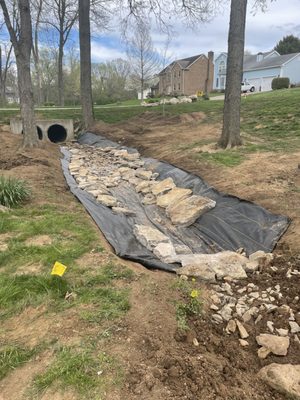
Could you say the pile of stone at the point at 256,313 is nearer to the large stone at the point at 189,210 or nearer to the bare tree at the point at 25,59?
the large stone at the point at 189,210

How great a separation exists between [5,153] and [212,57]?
4127cm

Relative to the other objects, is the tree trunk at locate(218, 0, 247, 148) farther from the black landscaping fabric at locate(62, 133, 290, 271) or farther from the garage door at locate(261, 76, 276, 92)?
the garage door at locate(261, 76, 276, 92)

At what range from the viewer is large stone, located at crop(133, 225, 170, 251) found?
4.36 metres

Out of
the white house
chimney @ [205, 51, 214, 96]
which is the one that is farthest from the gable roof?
chimney @ [205, 51, 214, 96]

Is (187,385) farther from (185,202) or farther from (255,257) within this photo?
(185,202)

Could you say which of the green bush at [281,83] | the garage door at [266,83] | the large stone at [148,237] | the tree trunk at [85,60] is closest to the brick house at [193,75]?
the garage door at [266,83]

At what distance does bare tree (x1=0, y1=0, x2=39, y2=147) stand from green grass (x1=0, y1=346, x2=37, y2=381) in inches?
317

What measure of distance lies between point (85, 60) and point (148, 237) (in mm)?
12523

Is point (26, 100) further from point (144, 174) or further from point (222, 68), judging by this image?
point (222, 68)

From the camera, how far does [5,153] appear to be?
877 centimetres

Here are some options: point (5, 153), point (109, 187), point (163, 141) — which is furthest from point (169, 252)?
point (163, 141)

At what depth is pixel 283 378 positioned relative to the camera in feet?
6.73

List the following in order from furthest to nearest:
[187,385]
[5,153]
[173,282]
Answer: [5,153] → [173,282] → [187,385]

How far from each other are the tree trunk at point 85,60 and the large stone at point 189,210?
10.3 meters
